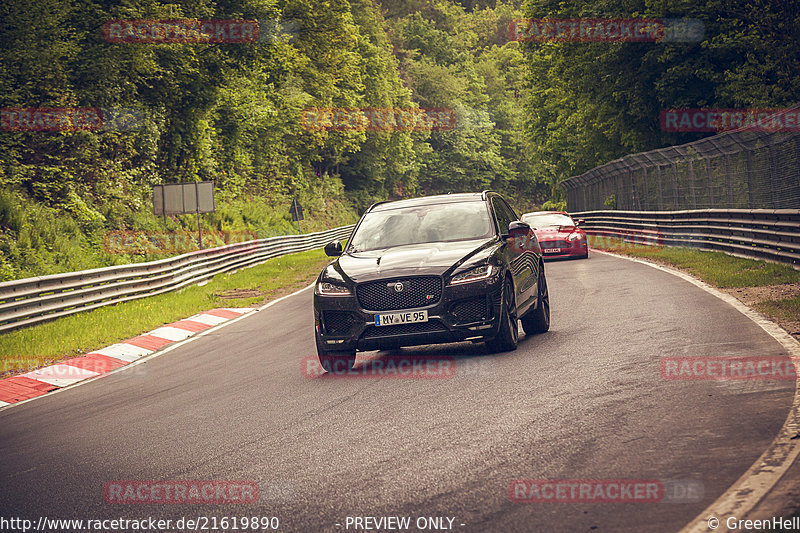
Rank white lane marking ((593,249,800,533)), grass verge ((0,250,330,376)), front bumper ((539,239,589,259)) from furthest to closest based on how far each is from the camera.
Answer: front bumper ((539,239,589,259)) → grass verge ((0,250,330,376)) → white lane marking ((593,249,800,533))

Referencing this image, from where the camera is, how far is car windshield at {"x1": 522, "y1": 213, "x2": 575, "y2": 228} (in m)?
24.8

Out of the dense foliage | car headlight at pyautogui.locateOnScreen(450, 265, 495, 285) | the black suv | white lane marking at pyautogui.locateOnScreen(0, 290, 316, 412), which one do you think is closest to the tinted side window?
the black suv

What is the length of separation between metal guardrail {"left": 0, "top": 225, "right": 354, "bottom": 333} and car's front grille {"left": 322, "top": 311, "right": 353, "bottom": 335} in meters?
6.75

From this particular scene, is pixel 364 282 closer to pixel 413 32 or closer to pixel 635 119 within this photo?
pixel 635 119

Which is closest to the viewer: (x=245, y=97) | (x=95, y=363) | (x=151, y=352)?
(x=95, y=363)

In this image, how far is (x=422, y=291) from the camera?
885 centimetres

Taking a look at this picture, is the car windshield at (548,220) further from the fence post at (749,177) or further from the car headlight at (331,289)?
the car headlight at (331,289)

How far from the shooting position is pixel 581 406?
21.6ft

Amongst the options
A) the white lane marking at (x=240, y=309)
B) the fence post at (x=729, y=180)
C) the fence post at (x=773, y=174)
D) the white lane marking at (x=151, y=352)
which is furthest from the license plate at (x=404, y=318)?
the fence post at (x=729, y=180)

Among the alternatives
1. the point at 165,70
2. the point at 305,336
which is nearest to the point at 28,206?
the point at 165,70

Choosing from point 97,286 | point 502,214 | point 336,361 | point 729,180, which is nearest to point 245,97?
point 729,180

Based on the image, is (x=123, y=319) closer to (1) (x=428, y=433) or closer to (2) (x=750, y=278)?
(2) (x=750, y=278)

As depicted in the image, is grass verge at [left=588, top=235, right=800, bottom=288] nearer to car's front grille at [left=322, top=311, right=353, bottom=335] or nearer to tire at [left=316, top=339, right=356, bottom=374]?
tire at [left=316, top=339, right=356, bottom=374]

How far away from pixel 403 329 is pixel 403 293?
1.14ft
